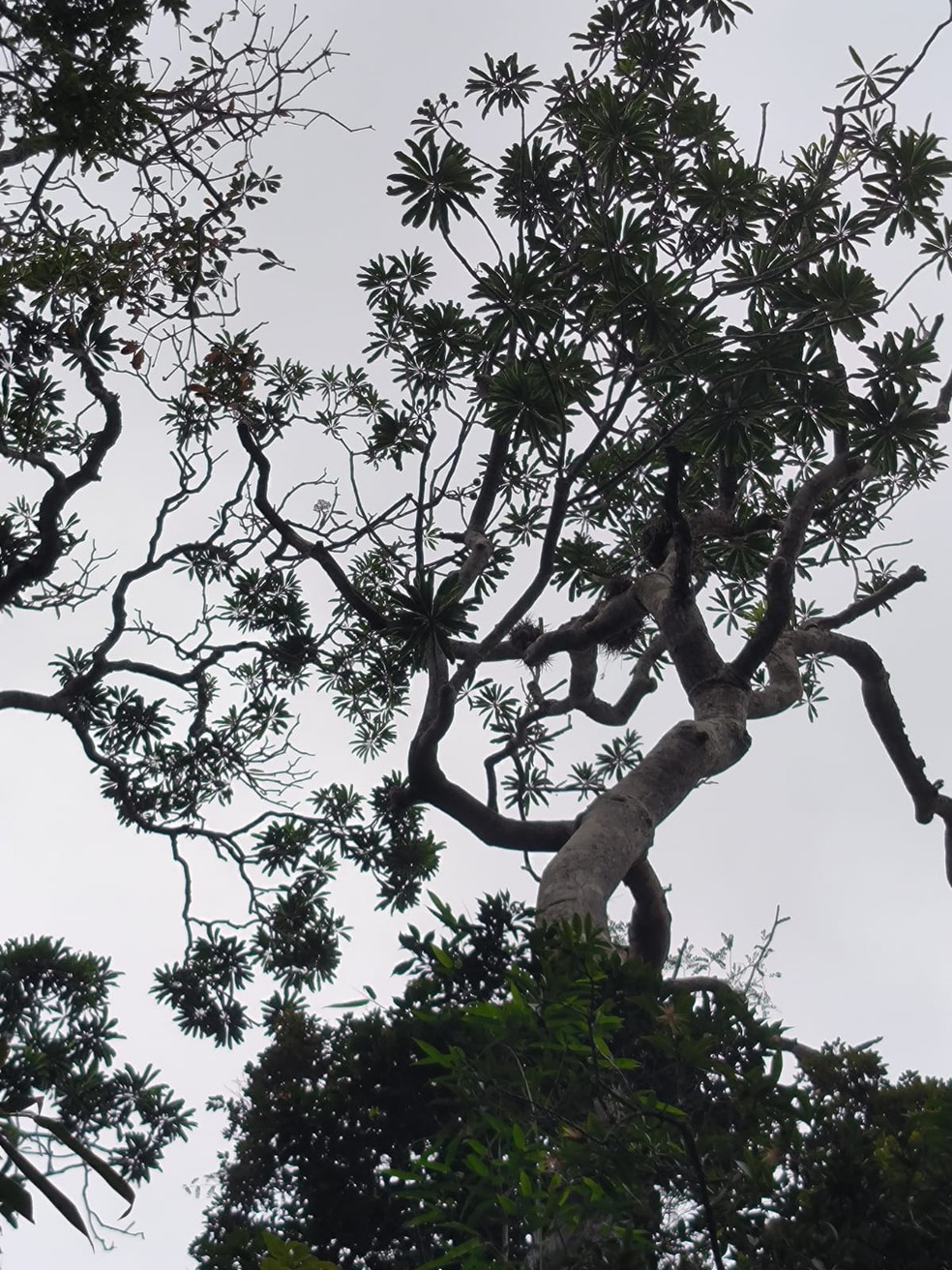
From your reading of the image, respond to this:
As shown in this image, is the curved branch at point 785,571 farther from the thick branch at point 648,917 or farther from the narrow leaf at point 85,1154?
the narrow leaf at point 85,1154

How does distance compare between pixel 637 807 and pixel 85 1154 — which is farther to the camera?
pixel 637 807

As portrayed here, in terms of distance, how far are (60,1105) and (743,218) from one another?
24.3ft

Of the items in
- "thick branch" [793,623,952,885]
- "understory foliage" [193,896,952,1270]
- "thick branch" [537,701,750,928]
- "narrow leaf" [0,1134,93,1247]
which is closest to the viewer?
"narrow leaf" [0,1134,93,1247]

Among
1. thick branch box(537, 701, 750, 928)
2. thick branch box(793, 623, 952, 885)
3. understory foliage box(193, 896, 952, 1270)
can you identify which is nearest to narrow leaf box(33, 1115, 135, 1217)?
understory foliage box(193, 896, 952, 1270)

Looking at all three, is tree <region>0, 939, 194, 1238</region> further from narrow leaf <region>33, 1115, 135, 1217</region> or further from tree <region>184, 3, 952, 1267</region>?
narrow leaf <region>33, 1115, 135, 1217</region>

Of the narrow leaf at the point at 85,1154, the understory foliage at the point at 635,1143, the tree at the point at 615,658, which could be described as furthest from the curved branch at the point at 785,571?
the narrow leaf at the point at 85,1154

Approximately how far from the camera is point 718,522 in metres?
7.68

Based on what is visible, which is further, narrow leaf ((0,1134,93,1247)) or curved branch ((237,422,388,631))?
curved branch ((237,422,388,631))

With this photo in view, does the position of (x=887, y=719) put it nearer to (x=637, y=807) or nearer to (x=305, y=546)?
(x=637, y=807)

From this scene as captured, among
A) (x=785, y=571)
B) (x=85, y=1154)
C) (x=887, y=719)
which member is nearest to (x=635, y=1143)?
(x=85, y=1154)

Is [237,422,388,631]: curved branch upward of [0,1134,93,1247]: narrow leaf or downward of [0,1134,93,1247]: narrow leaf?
upward

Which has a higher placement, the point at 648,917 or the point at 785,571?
the point at 785,571

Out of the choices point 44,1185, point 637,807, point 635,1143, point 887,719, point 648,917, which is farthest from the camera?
point 887,719

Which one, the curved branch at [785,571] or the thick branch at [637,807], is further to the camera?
the curved branch at [785,571]
